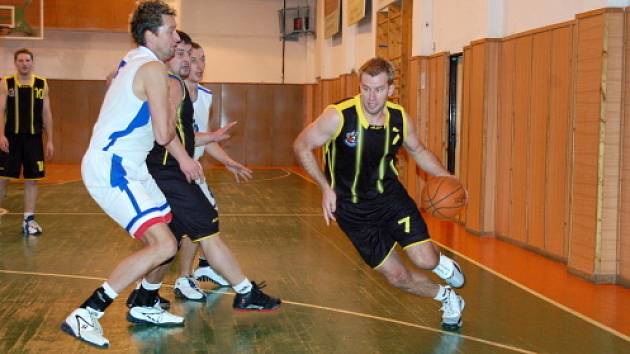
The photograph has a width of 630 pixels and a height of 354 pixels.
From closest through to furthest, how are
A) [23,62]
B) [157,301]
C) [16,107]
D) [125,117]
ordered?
[125,117]
[157,301]
[23,62]
[16,107]

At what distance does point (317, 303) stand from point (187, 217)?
1.32 m

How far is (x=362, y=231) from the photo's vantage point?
5.26m

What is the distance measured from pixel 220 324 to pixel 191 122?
138 cm

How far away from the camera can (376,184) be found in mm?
5266

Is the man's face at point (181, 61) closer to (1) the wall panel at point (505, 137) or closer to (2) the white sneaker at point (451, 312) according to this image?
(2) the white sneaker at point (451, 312)

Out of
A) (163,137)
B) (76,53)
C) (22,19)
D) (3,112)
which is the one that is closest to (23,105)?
(3,112)

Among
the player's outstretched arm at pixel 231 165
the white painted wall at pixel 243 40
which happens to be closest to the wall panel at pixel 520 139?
the player's outstretched arm at pixel 231 165

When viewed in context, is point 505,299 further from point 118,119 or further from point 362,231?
point 118,119

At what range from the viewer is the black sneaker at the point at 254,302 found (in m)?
5.50

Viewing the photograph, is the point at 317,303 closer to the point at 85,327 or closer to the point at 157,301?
the point at 157,301

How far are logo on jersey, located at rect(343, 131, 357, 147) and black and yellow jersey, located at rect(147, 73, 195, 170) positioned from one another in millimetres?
1118

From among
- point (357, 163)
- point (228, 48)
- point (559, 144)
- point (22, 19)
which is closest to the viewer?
point (357, 163)

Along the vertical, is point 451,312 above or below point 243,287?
below

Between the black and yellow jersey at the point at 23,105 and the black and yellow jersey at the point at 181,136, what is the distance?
4.51 metres
